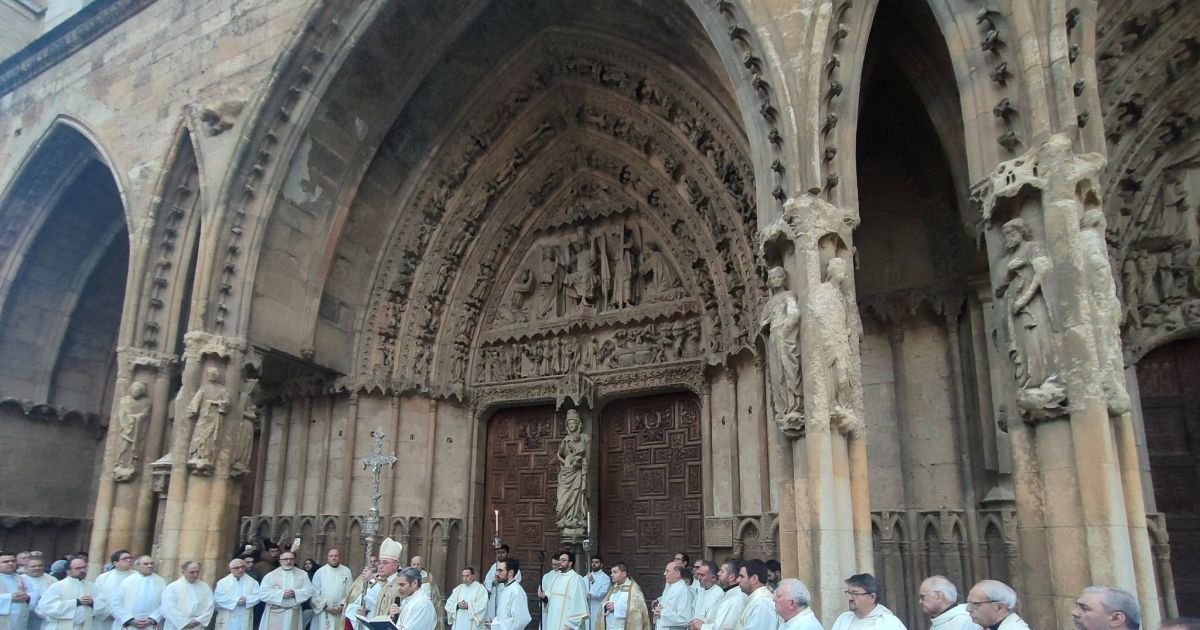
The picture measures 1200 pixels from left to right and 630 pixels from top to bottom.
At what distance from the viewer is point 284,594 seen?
743 centimetres

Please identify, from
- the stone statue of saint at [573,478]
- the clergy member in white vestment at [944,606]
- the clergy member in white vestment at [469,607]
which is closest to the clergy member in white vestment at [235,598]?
the clergy member in white vestment at [469,607]

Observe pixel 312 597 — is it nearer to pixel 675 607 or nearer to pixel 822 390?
pixel 675 607

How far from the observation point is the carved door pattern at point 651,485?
880 cm

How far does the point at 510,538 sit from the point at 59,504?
23.7 feet

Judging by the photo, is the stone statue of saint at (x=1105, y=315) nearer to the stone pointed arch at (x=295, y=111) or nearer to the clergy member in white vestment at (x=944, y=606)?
the clergy member in white vestment at (x=944, y=606)

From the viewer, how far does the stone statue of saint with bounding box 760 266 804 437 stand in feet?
17.3

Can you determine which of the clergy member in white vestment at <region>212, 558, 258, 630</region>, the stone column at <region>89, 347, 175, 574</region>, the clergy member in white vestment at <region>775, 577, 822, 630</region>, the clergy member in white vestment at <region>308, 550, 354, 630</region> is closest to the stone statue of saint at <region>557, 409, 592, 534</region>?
the clergy member in white vestment at <region>308, 550, 354, 630</region>

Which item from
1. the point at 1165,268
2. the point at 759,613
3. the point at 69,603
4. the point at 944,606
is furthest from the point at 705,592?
the point at 69,603

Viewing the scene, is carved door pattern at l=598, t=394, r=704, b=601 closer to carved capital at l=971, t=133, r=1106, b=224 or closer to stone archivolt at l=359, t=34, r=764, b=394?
stone archivolt at l=359, t=34, r=764, b=394

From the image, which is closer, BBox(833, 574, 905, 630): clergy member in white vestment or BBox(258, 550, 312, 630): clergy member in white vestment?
BBox(833, 574, 905, 630): clergy member in white vestment

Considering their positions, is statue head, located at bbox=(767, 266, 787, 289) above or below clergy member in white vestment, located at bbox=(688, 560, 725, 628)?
above

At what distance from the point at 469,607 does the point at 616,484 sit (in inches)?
103

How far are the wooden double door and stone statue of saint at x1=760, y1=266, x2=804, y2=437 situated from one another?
11.7 feet

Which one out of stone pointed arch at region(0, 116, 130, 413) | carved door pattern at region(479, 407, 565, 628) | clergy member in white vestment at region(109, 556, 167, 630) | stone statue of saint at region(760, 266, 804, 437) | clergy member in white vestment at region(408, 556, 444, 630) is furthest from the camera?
stone pointed arch at region(0, 116, 130, 413)
